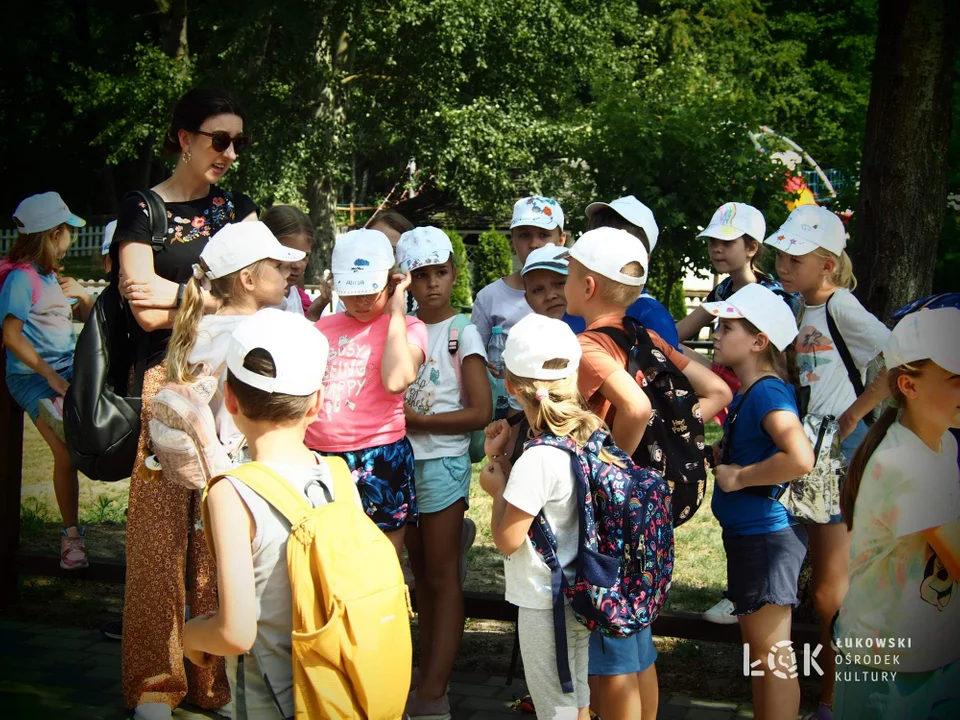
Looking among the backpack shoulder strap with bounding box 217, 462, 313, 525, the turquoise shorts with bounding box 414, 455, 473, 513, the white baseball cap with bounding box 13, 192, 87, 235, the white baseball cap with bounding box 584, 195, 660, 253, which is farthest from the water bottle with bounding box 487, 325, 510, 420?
the white baseball cap with bounding box 13, 192, 87, 235

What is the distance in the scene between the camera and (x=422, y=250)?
13.5 ft

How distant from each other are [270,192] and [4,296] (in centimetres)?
1790

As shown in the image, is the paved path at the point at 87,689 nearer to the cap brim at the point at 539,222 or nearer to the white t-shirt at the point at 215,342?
the white t-shirt at the point at 215,342

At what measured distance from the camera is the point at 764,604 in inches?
136

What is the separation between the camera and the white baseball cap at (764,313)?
3523mm

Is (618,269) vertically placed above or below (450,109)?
below

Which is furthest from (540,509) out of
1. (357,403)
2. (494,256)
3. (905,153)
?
(494,256)

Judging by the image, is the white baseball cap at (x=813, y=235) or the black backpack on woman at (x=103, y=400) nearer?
the black backpack on woman at (x=103, y=400)

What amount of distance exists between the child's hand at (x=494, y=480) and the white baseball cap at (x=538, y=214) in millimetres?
1924

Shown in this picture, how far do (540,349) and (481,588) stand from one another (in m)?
3.11

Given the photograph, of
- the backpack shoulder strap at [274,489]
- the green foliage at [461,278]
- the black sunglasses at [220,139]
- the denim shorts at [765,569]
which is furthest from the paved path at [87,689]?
the green foliage at [461,278]

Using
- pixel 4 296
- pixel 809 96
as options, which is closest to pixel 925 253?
pixel 4 296

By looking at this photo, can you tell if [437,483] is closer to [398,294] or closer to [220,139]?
[398,294]

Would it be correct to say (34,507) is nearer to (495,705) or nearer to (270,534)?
(495,705)
